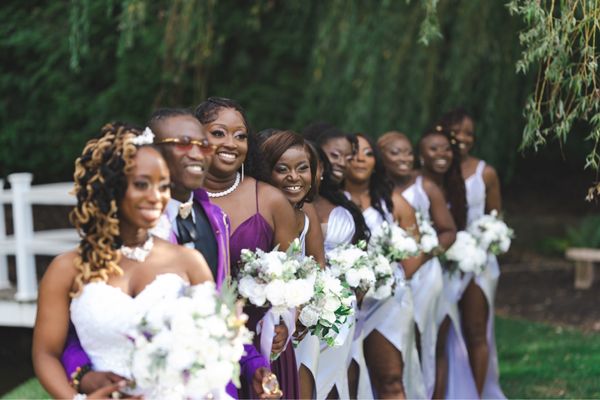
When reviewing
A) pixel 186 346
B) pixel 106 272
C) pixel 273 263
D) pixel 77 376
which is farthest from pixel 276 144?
pixel 186 346

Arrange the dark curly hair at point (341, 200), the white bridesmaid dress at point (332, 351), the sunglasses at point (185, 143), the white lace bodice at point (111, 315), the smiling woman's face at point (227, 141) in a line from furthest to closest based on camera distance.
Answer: the dark curly hair at point (341, 200) < the white bridesmaid dress at point (332, 351) < the smiling woman's face at point (227, 141) < the sunglasses at point (185, 143) < the white lace bodice at point (111, 315)

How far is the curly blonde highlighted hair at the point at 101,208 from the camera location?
3.47 m

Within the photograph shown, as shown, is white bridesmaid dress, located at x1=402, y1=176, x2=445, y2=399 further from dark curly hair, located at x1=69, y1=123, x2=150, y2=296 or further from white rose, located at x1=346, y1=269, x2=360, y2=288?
dark curly hair, located at x1=69, y1=123, x2=150, y2=296

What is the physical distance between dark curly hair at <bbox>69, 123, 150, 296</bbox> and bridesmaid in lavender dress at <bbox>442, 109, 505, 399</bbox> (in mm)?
4778

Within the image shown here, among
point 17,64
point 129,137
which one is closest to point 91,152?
point 129,137

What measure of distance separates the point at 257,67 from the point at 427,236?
8170 millimetres

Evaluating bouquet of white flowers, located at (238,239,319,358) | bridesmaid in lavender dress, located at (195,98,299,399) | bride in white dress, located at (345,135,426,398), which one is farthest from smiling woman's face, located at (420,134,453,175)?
bouquet of white flowers, located at (238,239,319,358)

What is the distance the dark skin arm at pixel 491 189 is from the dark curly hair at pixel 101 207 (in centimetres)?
492

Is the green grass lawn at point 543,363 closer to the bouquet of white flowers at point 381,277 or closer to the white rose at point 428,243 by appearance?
the white rose at point 428,243

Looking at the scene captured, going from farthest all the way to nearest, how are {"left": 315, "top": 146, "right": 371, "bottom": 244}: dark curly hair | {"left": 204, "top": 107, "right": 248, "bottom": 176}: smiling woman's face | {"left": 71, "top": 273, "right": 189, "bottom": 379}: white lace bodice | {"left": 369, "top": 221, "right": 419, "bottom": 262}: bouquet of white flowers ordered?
{"left": 369, "top": 221, "right": 419, "bottom": 262}: bouquet of white flowers, {"left": 315, "top": 146, "right": 371, "bottom": 244}: dark curly hair, {"left": 204, "top": 107, "right": 248, "bottom": 176}: smiling woman's face, {"left": 71, "top": 273, "right": 189, "bottom": 379}: white lace bodice

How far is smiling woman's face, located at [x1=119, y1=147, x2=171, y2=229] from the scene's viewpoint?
348 centimetres

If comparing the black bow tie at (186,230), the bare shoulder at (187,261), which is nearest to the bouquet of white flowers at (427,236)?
the black bow tie at (186,230)

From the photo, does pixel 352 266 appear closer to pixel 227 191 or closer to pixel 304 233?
pixel 304 233

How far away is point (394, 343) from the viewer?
664cm
